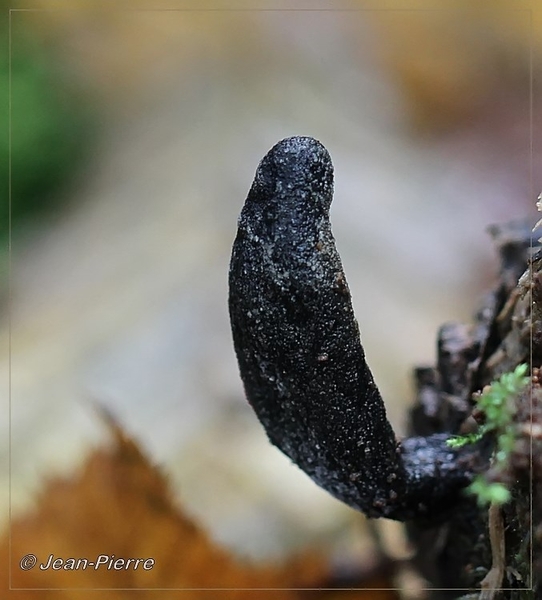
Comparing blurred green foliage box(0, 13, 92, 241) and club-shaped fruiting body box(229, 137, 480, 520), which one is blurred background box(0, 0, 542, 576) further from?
club-shaped fruiting body box(229, 137, 480, 520)

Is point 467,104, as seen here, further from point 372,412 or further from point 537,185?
point 372,412

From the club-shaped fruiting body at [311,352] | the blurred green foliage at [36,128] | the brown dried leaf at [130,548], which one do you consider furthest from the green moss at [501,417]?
the blurred green foliage at [36,128]

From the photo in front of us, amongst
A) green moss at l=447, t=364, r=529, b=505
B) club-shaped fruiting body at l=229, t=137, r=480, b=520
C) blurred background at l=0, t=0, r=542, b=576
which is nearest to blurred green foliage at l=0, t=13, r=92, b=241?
blurred background at l=0, t=0, r=542, b=576

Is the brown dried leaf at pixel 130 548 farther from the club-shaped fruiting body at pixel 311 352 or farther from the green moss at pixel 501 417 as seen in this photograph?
the green moss at pixel 501 417

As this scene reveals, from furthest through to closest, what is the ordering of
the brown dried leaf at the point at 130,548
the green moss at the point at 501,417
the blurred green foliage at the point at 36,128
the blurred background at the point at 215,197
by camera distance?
the blurred green foliage at the point at 36,128 < the blurred background at the point at 215,197 < the brown dried leaf at the point at 130,548 < the green moss at the point at 501,417

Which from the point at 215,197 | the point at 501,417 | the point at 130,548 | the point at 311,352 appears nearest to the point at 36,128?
the point at 215,197

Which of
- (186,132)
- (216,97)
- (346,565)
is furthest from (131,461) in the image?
(216,97)
